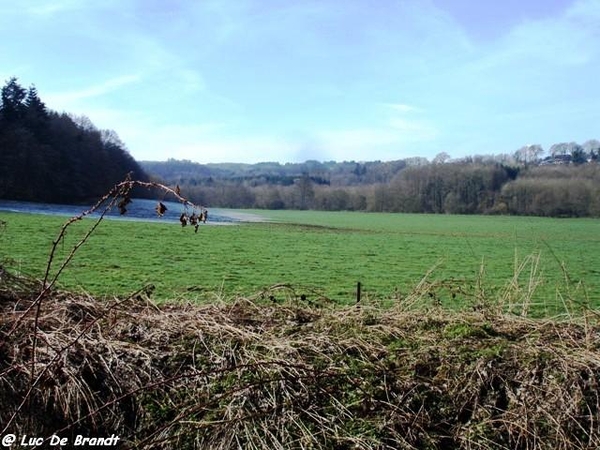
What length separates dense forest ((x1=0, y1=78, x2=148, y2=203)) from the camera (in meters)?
78.8

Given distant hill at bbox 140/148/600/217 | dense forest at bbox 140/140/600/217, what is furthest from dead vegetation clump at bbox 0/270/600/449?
distant hill at bbox 140/148/600/217

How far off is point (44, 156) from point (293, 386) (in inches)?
3519

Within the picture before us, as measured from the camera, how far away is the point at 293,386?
3342mm

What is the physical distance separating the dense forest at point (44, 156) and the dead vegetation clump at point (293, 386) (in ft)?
265

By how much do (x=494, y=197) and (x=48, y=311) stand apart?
138742 mm

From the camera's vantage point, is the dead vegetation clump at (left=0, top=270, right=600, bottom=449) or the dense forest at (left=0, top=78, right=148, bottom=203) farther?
the dense forest at (left=0, top=78, right=148, bottom=203)

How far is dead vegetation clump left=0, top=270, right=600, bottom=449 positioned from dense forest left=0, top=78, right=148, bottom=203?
8070 centimetres

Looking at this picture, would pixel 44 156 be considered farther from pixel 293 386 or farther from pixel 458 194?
pixel 458 194

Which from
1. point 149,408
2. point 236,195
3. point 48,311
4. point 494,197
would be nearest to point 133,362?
point 149,408

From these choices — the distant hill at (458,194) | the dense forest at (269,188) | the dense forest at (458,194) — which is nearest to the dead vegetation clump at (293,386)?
the dense forest at (269,188)

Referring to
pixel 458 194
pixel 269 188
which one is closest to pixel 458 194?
pixel 458 194

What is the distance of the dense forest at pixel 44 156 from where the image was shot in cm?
7875

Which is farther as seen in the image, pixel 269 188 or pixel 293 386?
pixel 269 188

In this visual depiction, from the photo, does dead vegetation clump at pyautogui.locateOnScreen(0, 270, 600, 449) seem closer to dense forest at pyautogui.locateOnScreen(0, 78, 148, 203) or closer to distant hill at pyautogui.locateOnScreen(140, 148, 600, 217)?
dense forest at pyautogui.locateOnScreen(0, 78, 148, 203)
